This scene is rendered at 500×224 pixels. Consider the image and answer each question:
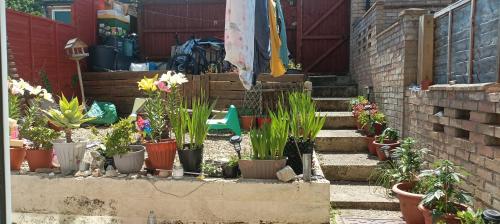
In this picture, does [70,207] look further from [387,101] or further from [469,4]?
[387,101]

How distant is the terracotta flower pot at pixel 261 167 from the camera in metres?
3.05

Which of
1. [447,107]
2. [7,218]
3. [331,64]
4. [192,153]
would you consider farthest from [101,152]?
[331,64]

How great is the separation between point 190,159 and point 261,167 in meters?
0.58

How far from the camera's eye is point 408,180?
357 centimetres

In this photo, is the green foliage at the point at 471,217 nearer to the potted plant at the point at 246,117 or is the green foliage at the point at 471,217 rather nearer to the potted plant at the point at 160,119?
the potted plant at the point at 160,119

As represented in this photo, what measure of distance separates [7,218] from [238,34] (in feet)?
8.57

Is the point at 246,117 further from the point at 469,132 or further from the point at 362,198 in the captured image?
the point at 469,132

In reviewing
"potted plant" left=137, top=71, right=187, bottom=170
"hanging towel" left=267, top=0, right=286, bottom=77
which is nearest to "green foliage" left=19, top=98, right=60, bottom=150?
"potted plant" left=137, top=71, right=187, bottom=170

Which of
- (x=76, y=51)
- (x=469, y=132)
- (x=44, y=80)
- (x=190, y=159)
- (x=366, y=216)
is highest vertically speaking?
(x=76, y=51)

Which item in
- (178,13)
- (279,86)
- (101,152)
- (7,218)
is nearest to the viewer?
(7,218)

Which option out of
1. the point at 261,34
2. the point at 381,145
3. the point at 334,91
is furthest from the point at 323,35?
the point at 261,34

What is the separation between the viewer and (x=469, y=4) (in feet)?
11.5

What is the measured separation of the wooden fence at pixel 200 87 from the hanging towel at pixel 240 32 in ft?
9.16

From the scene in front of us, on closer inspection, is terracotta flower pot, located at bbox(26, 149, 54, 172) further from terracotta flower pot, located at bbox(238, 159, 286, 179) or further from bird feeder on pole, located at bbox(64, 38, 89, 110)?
bird feeder on pole, located at bbox(64, 38, 89, 110)
